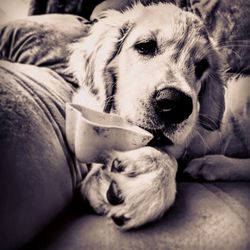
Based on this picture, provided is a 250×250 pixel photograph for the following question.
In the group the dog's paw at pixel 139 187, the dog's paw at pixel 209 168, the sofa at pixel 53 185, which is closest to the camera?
the sofa at pixel 53 185

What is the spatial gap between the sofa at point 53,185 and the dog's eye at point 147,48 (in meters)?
0.20

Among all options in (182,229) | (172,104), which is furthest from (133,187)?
(172,104)

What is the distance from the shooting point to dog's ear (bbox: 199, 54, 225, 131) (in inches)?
51.4

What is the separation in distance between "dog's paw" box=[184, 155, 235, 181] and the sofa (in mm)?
24

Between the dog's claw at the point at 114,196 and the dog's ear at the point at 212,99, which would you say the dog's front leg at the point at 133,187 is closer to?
the dog's claw at the point at 114,196

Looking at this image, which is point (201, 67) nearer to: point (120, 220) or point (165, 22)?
point (165, 22)

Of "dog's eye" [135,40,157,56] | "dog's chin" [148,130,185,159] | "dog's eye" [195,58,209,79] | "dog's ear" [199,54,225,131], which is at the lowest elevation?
"dog's chin" [148,130,185,159]

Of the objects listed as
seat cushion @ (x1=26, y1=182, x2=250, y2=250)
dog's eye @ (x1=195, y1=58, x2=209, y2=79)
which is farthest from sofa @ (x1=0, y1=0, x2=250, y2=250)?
dog's eye @ (x1=195, y1=58, x2=209, y2=79)

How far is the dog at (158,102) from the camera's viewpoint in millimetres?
1078

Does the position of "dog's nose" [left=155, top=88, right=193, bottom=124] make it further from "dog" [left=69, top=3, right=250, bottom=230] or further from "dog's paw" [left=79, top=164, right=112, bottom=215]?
"dog's paw" [left=79, top=164, right=112, bottom=215]

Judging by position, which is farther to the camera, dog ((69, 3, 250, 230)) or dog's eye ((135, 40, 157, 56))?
dog's eye ((135, 40, 157, 56))

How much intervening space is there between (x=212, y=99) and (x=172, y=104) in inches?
8.4

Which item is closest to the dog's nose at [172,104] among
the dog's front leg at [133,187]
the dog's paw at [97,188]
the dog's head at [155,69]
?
the dog's head at [155,69]

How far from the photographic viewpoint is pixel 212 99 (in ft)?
4.35
